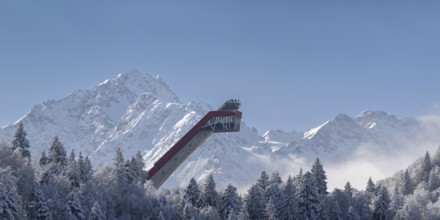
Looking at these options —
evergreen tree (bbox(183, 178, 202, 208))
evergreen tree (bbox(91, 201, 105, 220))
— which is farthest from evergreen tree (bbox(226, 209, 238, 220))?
evergreen tree (bbox(91, 201, 105, 220))

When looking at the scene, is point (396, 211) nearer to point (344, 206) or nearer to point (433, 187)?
point (344, 206)

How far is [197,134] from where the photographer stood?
114625 millimetres

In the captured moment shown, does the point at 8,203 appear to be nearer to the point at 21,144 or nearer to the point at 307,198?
the point at 21,144

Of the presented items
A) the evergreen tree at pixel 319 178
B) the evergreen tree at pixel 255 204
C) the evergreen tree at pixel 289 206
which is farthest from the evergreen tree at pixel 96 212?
the evergreen tree at pixel 319 178

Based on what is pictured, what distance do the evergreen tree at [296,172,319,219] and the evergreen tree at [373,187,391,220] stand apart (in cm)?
1230

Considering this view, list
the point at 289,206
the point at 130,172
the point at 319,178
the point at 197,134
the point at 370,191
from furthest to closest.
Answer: the point at 370,191 < the point at 319,178 < the point at 197,134 < the point at 130,172 < the point at 289,206

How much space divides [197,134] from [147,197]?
14687 millimetres

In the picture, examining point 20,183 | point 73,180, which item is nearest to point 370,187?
point 73,180

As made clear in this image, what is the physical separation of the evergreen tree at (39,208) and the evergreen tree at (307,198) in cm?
3735

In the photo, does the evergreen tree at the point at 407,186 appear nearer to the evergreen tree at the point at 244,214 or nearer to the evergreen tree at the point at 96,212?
the evergreen tree at the point at 244,214

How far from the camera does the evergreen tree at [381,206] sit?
378ft

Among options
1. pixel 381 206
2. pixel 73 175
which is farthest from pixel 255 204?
pixel 73 175

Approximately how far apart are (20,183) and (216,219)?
2678 centimetres

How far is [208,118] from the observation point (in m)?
114
